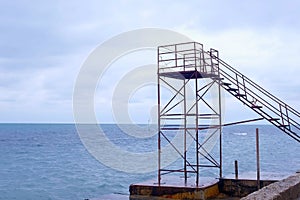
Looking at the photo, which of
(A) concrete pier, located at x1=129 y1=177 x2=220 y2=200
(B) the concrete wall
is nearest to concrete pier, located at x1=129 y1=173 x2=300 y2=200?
Result: (A) concrete pier, located at x1=129 y1=177 x2=220 y2=200

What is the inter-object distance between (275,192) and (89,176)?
120 feet

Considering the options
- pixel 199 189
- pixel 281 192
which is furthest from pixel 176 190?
pixel 281 192

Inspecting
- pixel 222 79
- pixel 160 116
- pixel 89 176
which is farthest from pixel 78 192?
pixel 222 79

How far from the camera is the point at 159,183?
16938 millimetres

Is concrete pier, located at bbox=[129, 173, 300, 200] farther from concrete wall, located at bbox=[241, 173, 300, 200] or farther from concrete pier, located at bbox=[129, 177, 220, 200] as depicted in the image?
concrete wall, located at bbox=[241, 173, 300, 200]

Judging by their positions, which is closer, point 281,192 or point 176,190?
point 281,192

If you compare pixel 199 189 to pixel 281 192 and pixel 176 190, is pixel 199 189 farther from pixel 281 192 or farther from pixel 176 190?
pixel 281 192

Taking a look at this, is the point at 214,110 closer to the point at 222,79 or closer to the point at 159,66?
the point at 222,79

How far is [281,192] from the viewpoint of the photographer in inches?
304

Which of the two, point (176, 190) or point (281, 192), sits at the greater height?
point (281, 192)

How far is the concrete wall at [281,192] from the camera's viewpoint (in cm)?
730

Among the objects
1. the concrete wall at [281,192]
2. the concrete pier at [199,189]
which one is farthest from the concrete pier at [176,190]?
the concrete wall at [281,192]

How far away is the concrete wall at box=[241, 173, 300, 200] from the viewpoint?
23.9 feet

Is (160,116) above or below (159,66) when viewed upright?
below
